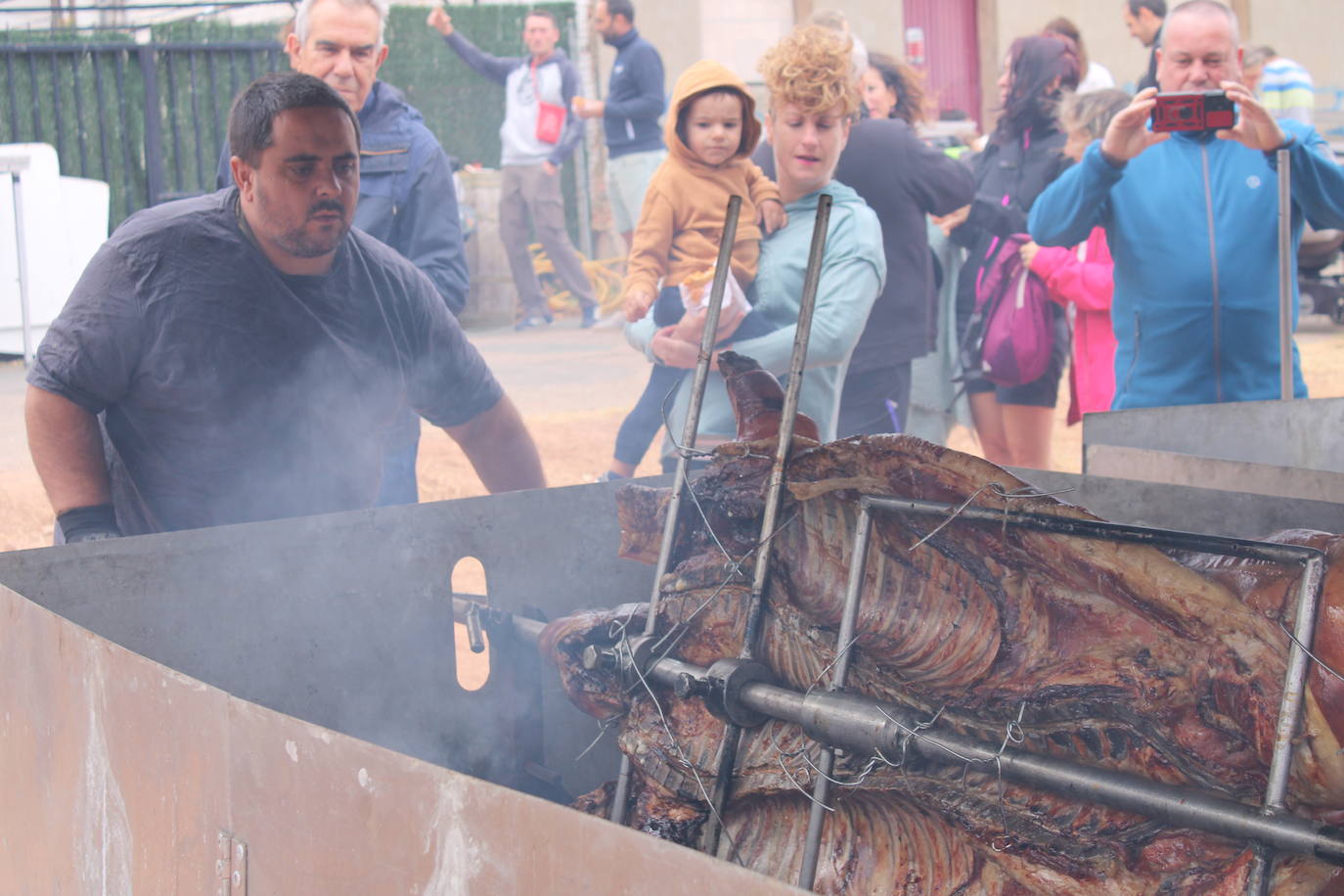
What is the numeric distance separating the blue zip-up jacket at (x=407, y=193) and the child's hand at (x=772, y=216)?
0.88 metres

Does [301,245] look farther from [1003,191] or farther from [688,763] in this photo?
[1003,191]

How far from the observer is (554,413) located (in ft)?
25.6

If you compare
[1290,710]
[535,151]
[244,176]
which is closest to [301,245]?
[244,176]

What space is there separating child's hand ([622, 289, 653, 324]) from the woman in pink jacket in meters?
1.77

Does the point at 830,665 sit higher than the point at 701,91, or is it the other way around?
the point at 701,91

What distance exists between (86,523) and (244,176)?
81 centimetres

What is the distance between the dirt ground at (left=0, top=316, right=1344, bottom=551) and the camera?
648 cm

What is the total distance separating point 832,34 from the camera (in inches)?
155

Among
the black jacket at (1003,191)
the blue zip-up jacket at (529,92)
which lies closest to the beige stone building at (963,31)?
the blue zip-up jacket at (529,92)

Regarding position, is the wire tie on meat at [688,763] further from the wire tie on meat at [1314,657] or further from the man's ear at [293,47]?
the man's ear at [293,47]

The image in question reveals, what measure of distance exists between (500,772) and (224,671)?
0.66 metres

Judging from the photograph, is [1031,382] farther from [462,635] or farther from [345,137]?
[345,137]

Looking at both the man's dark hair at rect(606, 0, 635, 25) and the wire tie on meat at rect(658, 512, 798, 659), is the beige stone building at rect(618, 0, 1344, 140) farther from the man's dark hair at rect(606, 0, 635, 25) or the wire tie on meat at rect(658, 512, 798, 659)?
the wire tie on meat at rect(658, 512, 798, 659)

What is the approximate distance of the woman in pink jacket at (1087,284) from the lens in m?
4.80
